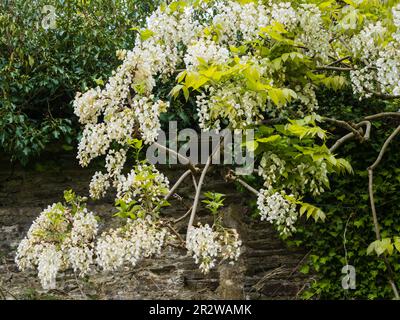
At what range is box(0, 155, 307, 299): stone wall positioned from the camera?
16.5 feet

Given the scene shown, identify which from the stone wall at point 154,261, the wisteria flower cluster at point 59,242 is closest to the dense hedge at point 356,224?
the stone wall at point 154,261

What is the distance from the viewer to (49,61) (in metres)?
5.25

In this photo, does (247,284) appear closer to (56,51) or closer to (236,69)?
(236,69)

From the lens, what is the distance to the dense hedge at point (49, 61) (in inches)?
202

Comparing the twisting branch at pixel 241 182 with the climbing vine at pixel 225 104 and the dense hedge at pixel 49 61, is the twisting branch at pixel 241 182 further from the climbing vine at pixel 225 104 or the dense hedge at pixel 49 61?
the dense hedge at pixel 49 61

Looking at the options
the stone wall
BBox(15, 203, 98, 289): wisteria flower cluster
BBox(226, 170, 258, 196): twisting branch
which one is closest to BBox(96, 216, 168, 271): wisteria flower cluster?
BBox(15, 203, 98, 289): wisteria flower cluster

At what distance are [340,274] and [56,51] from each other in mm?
3457

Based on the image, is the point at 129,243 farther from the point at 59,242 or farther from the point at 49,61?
the point at 49,61

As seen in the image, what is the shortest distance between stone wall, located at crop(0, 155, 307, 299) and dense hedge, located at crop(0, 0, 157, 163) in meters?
0.37

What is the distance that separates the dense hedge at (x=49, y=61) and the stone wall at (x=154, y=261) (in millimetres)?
367

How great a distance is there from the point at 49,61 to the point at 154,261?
7.25 ft

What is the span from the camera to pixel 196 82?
3.31 m

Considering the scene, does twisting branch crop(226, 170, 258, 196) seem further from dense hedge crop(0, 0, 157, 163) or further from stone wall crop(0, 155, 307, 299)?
dense hedge crop(0, 0, 157, 163)
